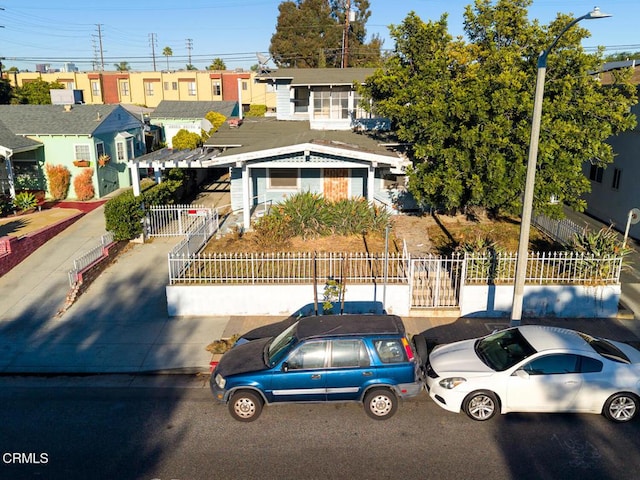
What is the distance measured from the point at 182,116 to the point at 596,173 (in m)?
26.9

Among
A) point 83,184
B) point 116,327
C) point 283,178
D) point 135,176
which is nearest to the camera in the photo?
point 116,327

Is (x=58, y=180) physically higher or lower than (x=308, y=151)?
lower

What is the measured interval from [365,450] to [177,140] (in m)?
18.5

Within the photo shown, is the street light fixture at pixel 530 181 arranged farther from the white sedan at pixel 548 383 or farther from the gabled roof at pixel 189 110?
the gabled roof at pixel 189 110

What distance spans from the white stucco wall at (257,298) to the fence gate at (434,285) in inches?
25.1

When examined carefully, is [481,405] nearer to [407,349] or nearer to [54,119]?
[407,349]

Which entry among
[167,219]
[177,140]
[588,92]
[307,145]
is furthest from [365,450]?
[177,140]

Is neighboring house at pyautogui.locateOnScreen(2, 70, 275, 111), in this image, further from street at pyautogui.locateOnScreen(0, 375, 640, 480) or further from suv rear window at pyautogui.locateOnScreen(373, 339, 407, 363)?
suv rear window at pyautogui.locateOnScreen(373, 339, 407, 363)

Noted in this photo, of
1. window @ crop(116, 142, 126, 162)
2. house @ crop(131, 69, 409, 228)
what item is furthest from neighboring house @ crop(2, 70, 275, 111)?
house @ crop(131, 69, 409, 228)

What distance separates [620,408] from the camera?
8.20 metres

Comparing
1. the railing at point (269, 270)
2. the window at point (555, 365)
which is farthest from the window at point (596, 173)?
the window at point (555, 365)

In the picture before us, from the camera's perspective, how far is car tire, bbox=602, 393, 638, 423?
819cm

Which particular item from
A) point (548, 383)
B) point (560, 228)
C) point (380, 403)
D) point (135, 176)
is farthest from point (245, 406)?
point (135, 176)

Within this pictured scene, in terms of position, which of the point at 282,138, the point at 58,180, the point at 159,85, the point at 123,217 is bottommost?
the point at 123,217
